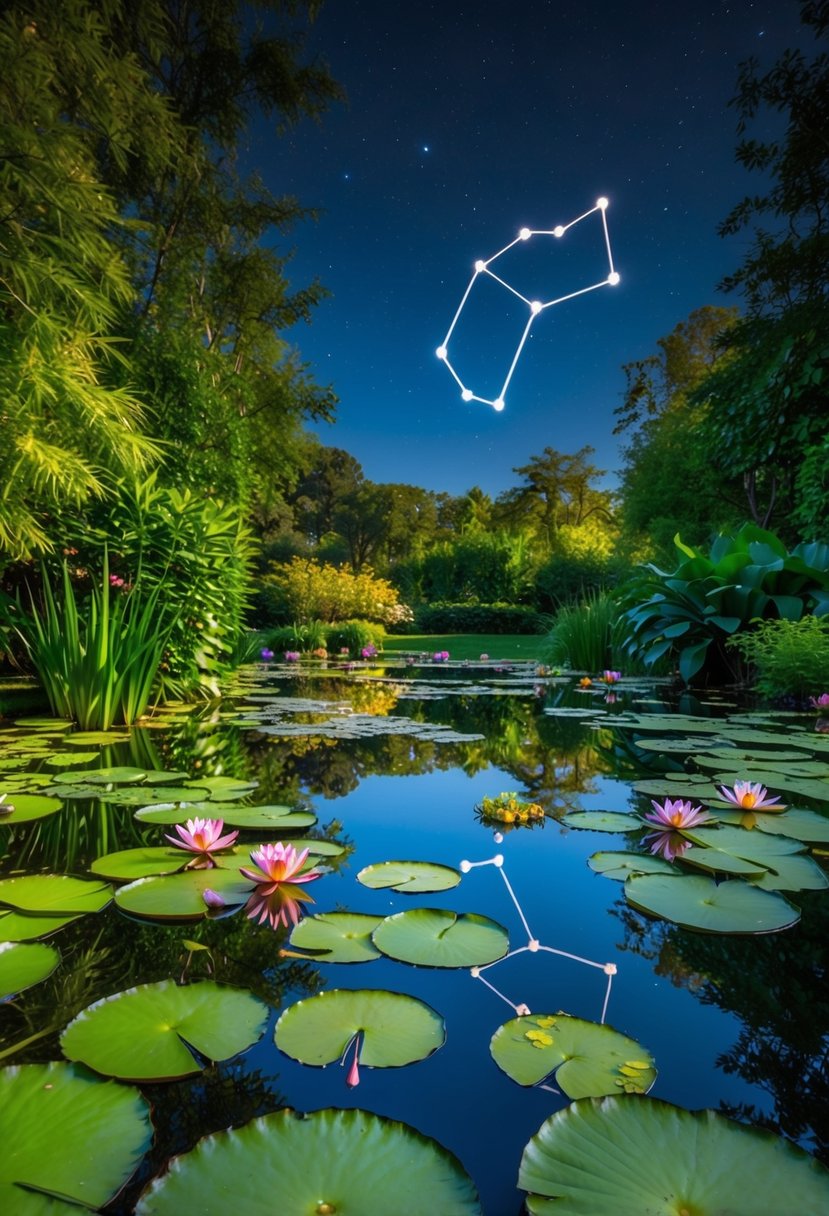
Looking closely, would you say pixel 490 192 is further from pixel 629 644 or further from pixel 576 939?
pixel 576 939

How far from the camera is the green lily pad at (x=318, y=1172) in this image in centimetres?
46

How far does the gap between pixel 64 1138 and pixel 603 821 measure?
50.9 inches

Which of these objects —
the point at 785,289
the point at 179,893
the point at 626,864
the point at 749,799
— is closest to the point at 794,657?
the point at 749,799

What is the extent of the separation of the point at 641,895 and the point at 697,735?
188 cm

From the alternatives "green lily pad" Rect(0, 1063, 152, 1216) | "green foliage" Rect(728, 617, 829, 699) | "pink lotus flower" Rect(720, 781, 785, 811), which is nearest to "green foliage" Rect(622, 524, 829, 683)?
"green foliage" Rect(728, 617, 829, 699)

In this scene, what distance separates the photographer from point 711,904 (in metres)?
1.04

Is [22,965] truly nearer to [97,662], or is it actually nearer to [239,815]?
[239,815]

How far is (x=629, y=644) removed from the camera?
5.96 metres

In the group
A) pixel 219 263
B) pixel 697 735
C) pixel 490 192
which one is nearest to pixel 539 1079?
pixel 697 735

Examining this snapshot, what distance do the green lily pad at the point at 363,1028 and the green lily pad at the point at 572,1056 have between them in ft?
0.27

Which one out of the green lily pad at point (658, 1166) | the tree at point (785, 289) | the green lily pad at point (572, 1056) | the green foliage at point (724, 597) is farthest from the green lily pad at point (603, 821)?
the tree at point (785, 289)

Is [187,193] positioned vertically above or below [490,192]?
below

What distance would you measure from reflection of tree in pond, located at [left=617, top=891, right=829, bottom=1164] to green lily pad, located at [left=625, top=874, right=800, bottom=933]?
0.02 metres

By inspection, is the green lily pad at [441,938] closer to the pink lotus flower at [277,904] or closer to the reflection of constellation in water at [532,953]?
the reflection of constellation in water at [532,953]
